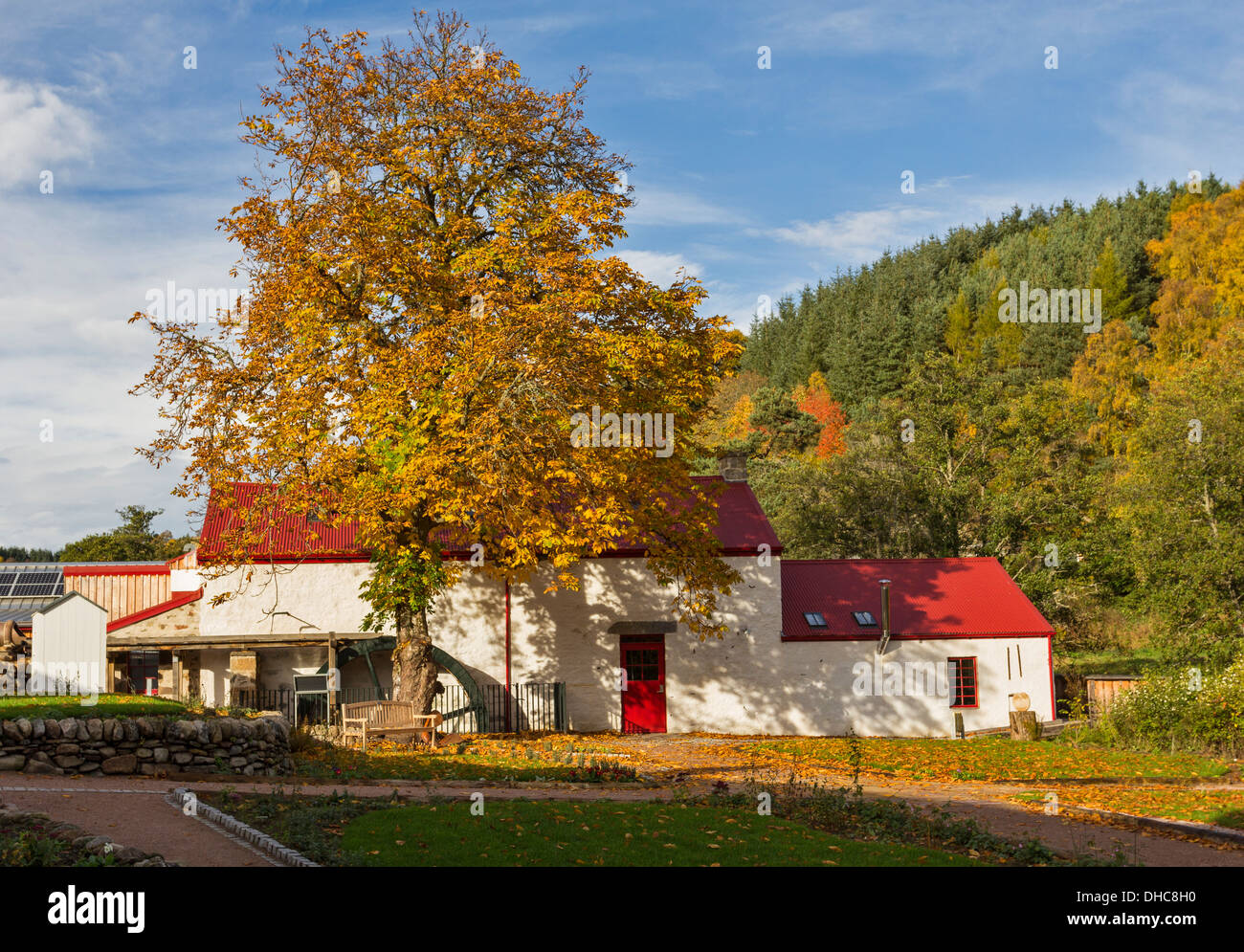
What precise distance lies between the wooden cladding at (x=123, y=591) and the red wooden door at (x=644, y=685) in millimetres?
17031

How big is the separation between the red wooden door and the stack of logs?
50.5ft

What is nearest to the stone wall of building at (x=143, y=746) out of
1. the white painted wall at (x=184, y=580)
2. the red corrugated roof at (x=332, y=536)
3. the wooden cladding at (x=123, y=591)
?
the red corrugated roof at (x=332, y=536)

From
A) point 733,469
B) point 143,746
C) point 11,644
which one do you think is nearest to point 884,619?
point 733,469

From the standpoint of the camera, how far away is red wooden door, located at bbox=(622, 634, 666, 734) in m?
26.9

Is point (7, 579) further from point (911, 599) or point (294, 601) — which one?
point (911, 599)

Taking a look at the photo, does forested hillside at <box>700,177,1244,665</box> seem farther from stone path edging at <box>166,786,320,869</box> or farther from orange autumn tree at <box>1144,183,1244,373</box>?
stone path edging at <box>166,786,320,869</box>

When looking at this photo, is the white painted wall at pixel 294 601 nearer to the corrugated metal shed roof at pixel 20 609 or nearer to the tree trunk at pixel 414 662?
the tree trunk at pixel 414 662

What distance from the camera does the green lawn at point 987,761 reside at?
18.8 meters

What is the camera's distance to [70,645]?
62.6 ft

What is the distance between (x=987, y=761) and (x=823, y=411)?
60.1m

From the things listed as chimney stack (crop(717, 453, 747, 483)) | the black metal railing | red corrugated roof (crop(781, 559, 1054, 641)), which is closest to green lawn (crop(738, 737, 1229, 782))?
red corrugated roof (crop(781, 559, 1054, 641))
